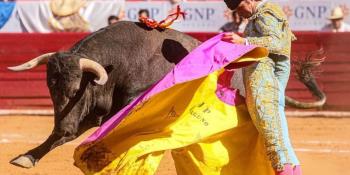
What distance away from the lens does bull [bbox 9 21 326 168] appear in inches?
168

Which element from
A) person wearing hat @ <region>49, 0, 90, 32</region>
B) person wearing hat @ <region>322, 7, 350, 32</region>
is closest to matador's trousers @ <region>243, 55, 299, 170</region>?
person wearing hat @ <region>322, 7, 350, 32</region>

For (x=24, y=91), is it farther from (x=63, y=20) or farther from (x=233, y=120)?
(x=233, y=120)

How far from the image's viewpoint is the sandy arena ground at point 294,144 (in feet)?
20.2

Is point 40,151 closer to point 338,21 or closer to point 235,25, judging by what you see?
point 235,25

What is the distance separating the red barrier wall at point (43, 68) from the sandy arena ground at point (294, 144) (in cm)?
40

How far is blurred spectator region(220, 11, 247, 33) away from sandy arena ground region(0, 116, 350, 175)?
4.65 feet

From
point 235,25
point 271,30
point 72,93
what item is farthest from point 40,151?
point 235,25

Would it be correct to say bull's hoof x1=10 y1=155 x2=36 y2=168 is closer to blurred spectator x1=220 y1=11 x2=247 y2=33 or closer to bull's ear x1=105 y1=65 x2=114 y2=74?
bull's ear x1=105 y1=65 x2=114 y2=74

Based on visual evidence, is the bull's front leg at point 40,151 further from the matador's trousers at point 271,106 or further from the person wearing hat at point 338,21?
the person wearing hat at point 338,21

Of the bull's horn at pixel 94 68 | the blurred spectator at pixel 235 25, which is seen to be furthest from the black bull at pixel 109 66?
the blurred spectator at pixel 235 25

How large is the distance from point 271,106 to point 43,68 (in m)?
5.99

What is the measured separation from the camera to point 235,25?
32.6 ft

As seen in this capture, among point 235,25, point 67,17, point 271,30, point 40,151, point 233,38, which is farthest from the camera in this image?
point 67,17

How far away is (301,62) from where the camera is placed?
4453 millimetres
